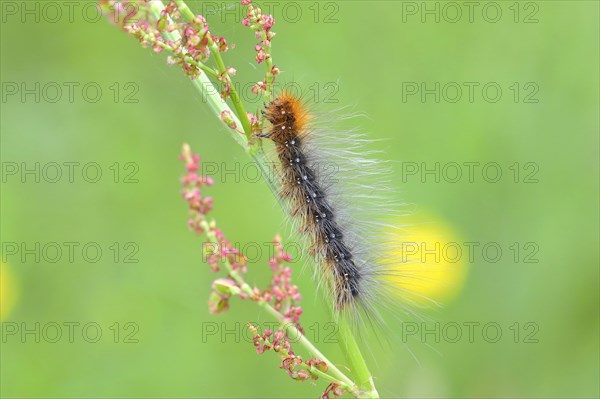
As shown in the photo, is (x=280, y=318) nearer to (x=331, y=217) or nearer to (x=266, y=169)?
(x=266, y=169)

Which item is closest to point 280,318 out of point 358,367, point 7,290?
point 358,367

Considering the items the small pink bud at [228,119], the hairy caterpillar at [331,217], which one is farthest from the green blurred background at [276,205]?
the small pink bud at [228,119]

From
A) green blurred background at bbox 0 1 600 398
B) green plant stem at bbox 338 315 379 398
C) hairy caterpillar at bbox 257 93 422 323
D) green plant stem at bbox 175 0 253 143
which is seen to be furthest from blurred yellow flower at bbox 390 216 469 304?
green plant stem at bbox 175 0 253 143

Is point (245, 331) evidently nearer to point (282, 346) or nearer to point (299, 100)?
point (299, 100)

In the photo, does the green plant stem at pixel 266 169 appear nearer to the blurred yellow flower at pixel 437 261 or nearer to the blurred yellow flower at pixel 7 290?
the blurred yellow flower at pixel 437 261

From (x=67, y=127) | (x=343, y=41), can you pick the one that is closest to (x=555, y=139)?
(x=343, y=41)

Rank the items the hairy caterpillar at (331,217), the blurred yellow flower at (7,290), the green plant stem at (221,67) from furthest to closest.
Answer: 1. the blurred yellow flower at (7,290)
2. the hairy caterpillar at (331,217)
3. the green plant stem at (221,67)

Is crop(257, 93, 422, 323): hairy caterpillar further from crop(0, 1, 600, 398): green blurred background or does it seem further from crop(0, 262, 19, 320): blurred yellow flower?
crop(0, 262, 19, 320): blurred yellow flower
